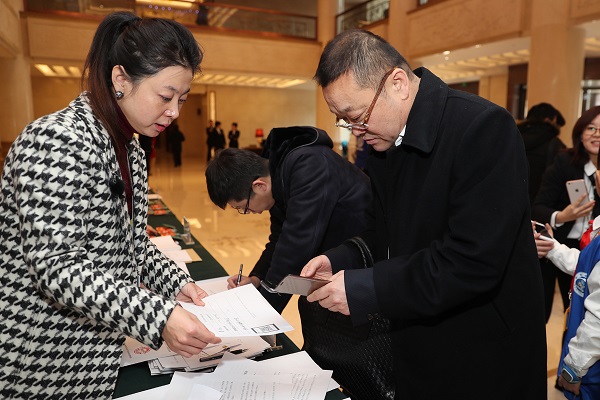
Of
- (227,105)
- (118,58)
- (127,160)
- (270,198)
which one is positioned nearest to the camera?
(118,58)

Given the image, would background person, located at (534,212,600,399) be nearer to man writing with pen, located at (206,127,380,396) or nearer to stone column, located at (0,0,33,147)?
man writing with pen, located at (206,127,380,396)

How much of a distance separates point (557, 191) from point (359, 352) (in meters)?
2.03

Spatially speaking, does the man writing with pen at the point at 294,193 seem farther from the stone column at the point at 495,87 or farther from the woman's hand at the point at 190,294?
the stone column at the point at 495,87

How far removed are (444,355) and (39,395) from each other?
925 mm

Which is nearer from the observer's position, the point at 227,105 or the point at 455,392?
the point at 455,392

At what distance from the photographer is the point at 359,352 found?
1.32 m

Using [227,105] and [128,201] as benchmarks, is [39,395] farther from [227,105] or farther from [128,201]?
[227,105]

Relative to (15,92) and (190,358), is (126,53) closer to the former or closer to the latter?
(190,358)

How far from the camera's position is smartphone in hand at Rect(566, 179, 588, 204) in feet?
8.07

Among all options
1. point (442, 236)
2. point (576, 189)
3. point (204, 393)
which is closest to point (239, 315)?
point (204, 393)

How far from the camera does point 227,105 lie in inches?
718

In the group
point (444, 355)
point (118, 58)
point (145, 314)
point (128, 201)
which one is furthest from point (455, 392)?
point (118, 58)

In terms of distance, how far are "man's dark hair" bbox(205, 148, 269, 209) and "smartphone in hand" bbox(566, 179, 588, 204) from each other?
5.71 ft

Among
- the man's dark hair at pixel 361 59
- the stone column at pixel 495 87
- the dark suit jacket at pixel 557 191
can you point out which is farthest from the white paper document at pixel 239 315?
the stone column at pixel 495 87
